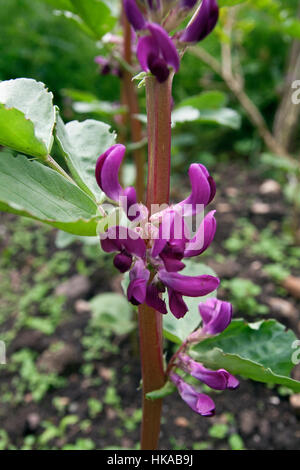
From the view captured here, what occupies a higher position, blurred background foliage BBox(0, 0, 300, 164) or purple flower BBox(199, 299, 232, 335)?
blurred background foliage BBox(0, 0, 300, 164)

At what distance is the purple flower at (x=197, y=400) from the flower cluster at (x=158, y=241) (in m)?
0.17

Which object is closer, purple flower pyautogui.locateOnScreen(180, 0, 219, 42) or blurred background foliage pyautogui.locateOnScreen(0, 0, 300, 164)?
purple flower pyautogui.locateOnScreen(180, 0, 219, 42)

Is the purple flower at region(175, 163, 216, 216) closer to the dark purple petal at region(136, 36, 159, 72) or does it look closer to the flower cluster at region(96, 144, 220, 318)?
the flower cluster at region(96, 144, 220, 318)

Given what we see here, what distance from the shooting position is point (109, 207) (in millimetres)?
607

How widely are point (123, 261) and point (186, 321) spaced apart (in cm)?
32

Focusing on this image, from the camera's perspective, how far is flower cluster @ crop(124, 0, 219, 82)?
1.41 ft

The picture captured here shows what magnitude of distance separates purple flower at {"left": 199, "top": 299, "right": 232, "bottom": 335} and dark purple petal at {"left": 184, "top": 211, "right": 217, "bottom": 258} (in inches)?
5.9

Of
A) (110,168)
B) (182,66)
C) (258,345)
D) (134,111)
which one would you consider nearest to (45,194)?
(110,168)


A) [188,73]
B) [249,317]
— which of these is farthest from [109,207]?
[188,73]

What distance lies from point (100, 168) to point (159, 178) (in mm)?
76

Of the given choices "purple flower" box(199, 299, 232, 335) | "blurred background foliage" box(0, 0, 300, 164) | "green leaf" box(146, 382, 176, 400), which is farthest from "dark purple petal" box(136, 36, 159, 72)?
"blurred background foliage" box(0, 0, 300, 164)

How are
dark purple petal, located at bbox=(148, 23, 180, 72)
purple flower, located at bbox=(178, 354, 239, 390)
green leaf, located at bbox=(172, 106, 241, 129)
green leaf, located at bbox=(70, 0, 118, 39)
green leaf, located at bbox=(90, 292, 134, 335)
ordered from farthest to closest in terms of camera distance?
green leaf, located at bbox=(90, 292, 134, 335), green leaf, located at bbox=(172, 106, 241, 129), green leaf, located at bbox=(70, 0, 118, 39), purple flower, located at bbox=(178, 354, 239, 390), dark purple petal, located at bbox=(148, 23, 180, 72)

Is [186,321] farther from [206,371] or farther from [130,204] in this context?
[130,204]

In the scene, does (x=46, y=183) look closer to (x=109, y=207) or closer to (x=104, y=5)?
(x=109, y=207)
